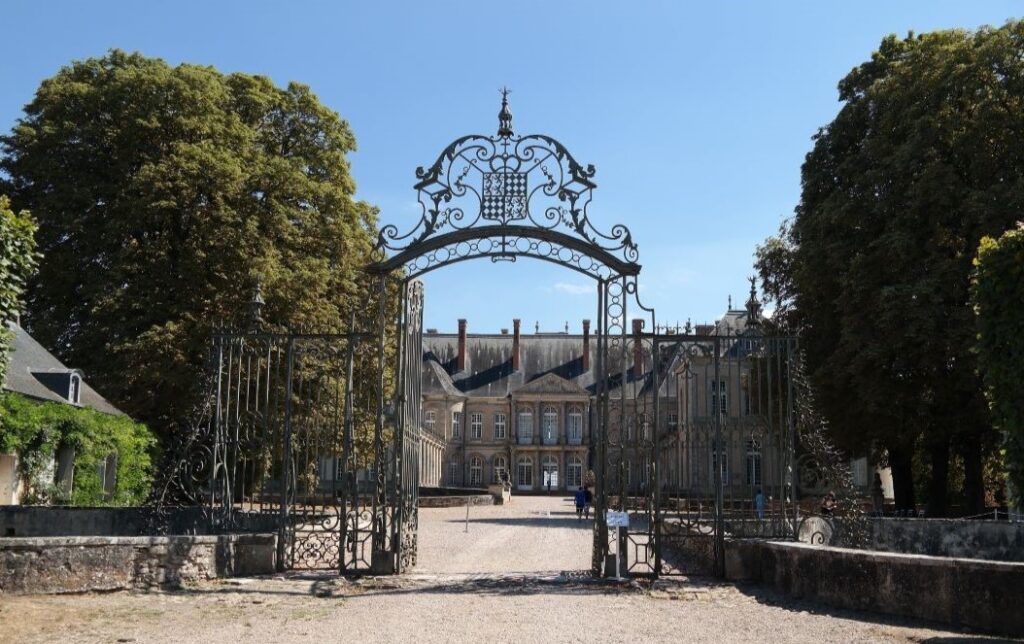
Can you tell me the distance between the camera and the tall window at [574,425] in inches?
2402

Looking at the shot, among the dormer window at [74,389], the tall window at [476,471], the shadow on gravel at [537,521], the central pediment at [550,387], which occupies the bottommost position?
the shadow on gravel at [537,521]

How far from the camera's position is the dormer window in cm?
1980

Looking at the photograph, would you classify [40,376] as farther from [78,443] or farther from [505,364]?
[505,364]

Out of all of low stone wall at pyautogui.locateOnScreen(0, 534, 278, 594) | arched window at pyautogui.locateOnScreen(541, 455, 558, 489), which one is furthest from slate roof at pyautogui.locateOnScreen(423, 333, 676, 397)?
low stone wall at pyautogui.locateOnScreen(0, 534, 278, 594)

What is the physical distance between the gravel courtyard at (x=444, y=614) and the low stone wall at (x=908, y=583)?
23 centimetres

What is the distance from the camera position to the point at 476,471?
6222cm

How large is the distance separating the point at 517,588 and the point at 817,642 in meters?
3.36

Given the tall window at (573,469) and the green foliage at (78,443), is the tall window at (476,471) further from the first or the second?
the green foliage at (78,443)

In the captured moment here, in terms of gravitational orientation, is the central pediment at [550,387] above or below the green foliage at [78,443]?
above

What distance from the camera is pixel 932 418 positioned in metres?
19.3

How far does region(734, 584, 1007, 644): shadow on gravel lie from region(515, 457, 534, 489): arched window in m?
52.7

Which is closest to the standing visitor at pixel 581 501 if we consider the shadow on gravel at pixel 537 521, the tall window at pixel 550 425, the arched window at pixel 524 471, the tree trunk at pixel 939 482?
the shadow on gravel at pixel 537 521

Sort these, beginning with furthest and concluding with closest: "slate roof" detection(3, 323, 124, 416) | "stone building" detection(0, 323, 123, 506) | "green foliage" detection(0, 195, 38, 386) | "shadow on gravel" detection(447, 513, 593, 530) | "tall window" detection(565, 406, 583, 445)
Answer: "tall window" detection(565, 406, 583, 445) < "shadow on gravel" detection(447, 513, 593, 530) < "slate roof" detection(3, 323, 124, 416) < "stone building" detection(0, 323, 123, 506) < "green foliage" detection(0, 195, 38, 386)

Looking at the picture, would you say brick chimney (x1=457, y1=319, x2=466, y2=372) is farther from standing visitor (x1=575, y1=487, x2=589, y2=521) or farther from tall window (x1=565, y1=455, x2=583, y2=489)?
standing visitor (x1=575, y1=487, x2=589, y2=521)
